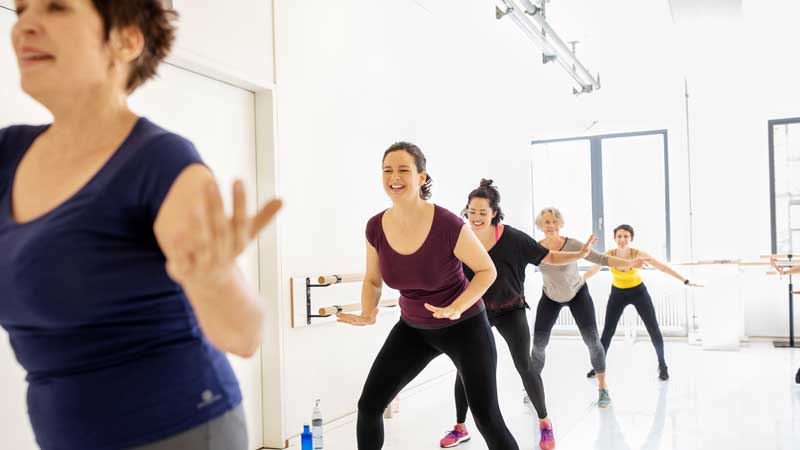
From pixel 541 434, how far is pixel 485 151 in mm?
3963

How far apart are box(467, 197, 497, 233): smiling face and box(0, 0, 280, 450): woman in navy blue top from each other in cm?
295

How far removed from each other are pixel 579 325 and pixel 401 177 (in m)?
2.47

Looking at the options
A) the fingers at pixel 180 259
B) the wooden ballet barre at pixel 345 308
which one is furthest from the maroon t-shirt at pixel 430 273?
the fingers at pixel 180 259

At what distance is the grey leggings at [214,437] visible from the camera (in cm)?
83

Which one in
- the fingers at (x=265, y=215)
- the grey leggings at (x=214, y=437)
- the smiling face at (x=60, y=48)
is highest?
the smiling face at (x=60, y=48)

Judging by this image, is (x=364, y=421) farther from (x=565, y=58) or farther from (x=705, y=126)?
(x=705, y=126)

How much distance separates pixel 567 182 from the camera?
9414 mm

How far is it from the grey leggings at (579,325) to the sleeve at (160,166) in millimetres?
4145

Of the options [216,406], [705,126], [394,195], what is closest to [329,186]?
[394,195]

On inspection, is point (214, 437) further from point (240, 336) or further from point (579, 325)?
point (579, 325)

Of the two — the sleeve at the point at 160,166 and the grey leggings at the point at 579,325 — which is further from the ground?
the sleeve at the point at 160,166

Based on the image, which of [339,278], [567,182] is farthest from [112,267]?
[567,182]

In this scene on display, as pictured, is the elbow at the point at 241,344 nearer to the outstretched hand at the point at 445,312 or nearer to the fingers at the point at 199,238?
the fingers at the point at 199,238

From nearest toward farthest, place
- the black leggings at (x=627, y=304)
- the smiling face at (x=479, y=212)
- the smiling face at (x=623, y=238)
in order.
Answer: the smiling face at (x=479, y=212), the black leggings at (x=627, y=304), the smiling face at (x=623, y=238)
